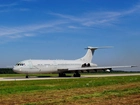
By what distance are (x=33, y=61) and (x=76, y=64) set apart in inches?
578

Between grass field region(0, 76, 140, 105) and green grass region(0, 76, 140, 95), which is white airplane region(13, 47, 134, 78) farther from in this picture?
grass field region(0, 76, 140, 105)

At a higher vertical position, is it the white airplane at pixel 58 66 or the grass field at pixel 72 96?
the white airplane at pixel 58 66

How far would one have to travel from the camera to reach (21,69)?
177 feet

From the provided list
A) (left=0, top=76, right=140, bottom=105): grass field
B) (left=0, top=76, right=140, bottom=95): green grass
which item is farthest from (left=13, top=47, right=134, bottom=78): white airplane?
(left=0, top=76, right=140, bottom=105): grass field

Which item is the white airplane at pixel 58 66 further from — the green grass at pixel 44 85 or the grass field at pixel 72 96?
the grass field at pixel 72 96

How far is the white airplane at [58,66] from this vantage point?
54875 mm

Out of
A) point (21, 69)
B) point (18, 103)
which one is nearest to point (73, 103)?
point (18, 103)

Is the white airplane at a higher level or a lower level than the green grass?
higher

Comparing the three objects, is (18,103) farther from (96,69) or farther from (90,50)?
(90,50)

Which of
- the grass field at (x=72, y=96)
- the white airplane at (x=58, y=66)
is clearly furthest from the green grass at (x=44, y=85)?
the white airplane at (x=58, y=66)

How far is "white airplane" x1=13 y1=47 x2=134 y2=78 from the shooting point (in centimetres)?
5488

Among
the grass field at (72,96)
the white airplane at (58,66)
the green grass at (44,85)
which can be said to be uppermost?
the white airplane at (58,66)

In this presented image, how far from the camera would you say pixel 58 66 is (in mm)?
62406

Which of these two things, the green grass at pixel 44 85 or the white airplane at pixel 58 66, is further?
the white airplane at pixel 58 66
